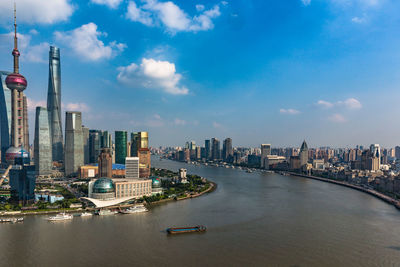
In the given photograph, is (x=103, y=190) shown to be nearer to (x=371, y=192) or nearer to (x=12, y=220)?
(x=12, y=220)

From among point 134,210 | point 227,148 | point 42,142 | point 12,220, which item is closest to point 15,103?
point 42,142

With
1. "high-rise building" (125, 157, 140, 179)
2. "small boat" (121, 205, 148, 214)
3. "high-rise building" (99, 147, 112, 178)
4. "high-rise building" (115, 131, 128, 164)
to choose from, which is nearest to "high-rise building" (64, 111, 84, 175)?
"high-rise building" (115, 131, 128, 164)

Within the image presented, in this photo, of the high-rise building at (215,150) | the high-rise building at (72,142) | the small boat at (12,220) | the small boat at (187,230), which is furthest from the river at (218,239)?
the high-rise building at (215,150)

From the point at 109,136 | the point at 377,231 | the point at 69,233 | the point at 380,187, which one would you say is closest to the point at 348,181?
the point at 380,187

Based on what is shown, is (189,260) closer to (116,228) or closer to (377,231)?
(116,228)

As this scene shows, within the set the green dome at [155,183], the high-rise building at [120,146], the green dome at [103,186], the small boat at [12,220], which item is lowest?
the small boat at [12,220]

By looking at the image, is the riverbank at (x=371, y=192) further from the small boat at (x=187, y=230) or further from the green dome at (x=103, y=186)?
the green dome at (x=103, y=186)

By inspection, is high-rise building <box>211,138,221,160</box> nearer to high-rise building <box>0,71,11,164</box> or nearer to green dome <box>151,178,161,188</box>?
high-rise building <box>0,71,11,164</box>
